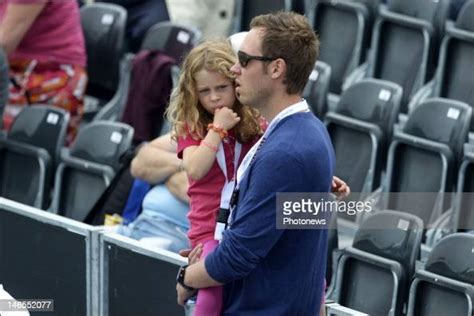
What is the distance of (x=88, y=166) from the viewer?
681 cm

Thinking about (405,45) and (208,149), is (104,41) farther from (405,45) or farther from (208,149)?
(208,149)

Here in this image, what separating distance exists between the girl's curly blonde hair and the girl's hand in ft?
0.19

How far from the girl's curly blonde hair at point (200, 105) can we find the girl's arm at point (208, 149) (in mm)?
69

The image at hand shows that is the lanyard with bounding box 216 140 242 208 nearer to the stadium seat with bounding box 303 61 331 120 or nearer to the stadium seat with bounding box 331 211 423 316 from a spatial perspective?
the stadium seat with bounding box 331 211 423 316

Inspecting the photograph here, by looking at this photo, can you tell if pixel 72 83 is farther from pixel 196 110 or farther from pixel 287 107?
pixel 287 107

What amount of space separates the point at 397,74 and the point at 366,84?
848 mm

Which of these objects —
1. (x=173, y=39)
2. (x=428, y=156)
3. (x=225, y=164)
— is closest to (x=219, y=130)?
(x=225, y=164)

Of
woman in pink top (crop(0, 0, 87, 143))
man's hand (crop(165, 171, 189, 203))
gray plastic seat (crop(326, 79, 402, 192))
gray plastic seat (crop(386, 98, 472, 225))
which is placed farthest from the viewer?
woman in pink top (crop(0, 0, 87, 143))

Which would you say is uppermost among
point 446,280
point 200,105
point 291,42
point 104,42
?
point 291,42

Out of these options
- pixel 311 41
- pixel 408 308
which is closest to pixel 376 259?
pixel 408 308

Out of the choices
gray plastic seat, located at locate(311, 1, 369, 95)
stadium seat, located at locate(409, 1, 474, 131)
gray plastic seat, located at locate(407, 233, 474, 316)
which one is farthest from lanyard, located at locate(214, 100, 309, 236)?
gray plastic seat, located at locate(311, 1, 369, 95)

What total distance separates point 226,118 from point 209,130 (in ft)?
0.23

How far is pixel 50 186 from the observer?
7117 millimetres

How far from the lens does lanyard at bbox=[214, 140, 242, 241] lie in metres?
4.17
